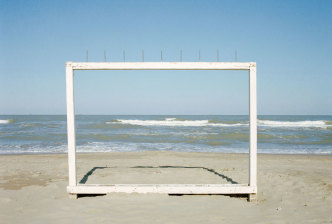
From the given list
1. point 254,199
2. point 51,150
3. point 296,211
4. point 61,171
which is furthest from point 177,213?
point 51,150

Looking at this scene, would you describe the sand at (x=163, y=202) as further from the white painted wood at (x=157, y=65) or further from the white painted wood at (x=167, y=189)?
the white painted wood at (x=157, y=65)

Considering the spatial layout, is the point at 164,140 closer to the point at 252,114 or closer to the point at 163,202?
the point at 163,202

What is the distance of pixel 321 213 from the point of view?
424 cm

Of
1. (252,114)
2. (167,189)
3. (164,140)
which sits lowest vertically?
(164,140)

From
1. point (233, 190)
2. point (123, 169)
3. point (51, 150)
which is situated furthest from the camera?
point (51, 150)

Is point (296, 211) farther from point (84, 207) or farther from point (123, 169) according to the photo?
point (123, 169)

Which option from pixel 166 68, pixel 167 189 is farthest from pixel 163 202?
pixel 166 68

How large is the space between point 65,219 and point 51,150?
10.2 meters

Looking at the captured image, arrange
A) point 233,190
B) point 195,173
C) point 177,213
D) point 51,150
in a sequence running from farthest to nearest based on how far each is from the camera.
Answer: point 51,150, point 195,173, point 233,190, point 177,213

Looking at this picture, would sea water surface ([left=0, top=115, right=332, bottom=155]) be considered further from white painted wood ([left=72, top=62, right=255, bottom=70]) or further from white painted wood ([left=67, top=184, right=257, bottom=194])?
white painted wood ([left=72, top=62, right=255, bottom=70])

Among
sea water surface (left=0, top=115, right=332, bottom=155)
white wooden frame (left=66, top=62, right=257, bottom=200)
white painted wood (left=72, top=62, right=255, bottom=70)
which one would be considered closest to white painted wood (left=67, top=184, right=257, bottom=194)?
white wooden frame (left=66, top=62, right=257, bottom=200)

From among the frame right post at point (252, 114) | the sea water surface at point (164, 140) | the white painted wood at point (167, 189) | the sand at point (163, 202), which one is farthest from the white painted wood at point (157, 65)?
the sea water surface at point (164, 140)

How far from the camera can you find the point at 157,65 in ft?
14.5

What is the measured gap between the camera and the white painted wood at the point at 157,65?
14.5 ft
